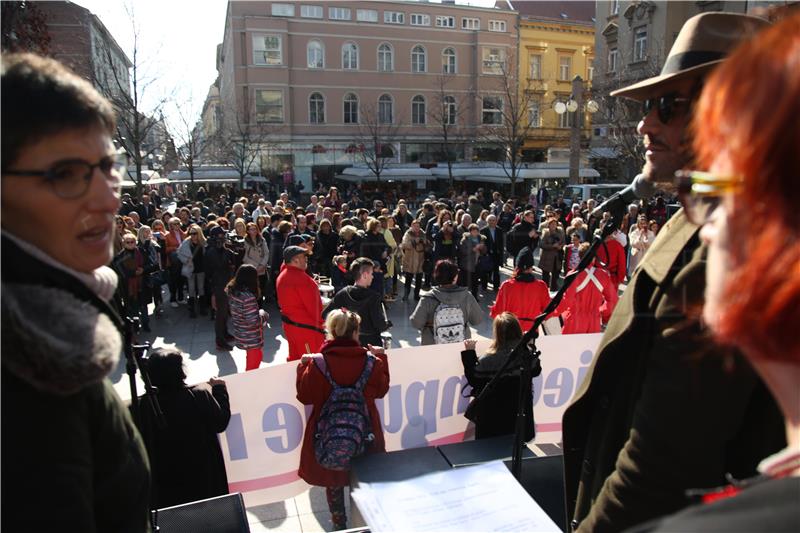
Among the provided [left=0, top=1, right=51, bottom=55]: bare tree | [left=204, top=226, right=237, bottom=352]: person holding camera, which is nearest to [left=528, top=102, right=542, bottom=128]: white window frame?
[left=204, top=226, right=237, bottom=352]: person holding camera

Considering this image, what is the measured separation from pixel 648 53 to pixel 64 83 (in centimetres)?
2859

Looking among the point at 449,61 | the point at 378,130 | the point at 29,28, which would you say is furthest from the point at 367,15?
the point at 29,28

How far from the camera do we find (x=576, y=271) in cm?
228

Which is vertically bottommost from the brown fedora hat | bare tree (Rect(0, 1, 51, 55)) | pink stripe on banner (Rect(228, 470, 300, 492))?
pink stripe on banner (Rect(228, 470, 300, 492))

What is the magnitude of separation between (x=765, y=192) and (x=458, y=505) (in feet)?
5.81

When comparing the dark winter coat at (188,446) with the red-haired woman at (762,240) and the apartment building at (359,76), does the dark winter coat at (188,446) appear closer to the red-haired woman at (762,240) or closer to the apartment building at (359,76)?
the red-haired woman at (762,240)

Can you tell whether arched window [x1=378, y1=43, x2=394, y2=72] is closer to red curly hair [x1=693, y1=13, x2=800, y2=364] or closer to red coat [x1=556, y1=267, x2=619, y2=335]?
red coat [x1=556, y1=267, x2=619, y2=335]

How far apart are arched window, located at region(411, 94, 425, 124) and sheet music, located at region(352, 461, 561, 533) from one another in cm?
4284

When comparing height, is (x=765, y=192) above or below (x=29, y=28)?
below

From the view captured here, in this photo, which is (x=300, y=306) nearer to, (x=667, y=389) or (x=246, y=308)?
(x=246, y=308)

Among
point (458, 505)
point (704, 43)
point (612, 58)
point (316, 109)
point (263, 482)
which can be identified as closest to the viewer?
point (704, 43)

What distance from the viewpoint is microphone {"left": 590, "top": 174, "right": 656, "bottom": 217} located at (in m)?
1.95

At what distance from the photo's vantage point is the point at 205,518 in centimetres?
281

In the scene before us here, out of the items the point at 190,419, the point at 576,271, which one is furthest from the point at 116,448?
the point at 190,419
